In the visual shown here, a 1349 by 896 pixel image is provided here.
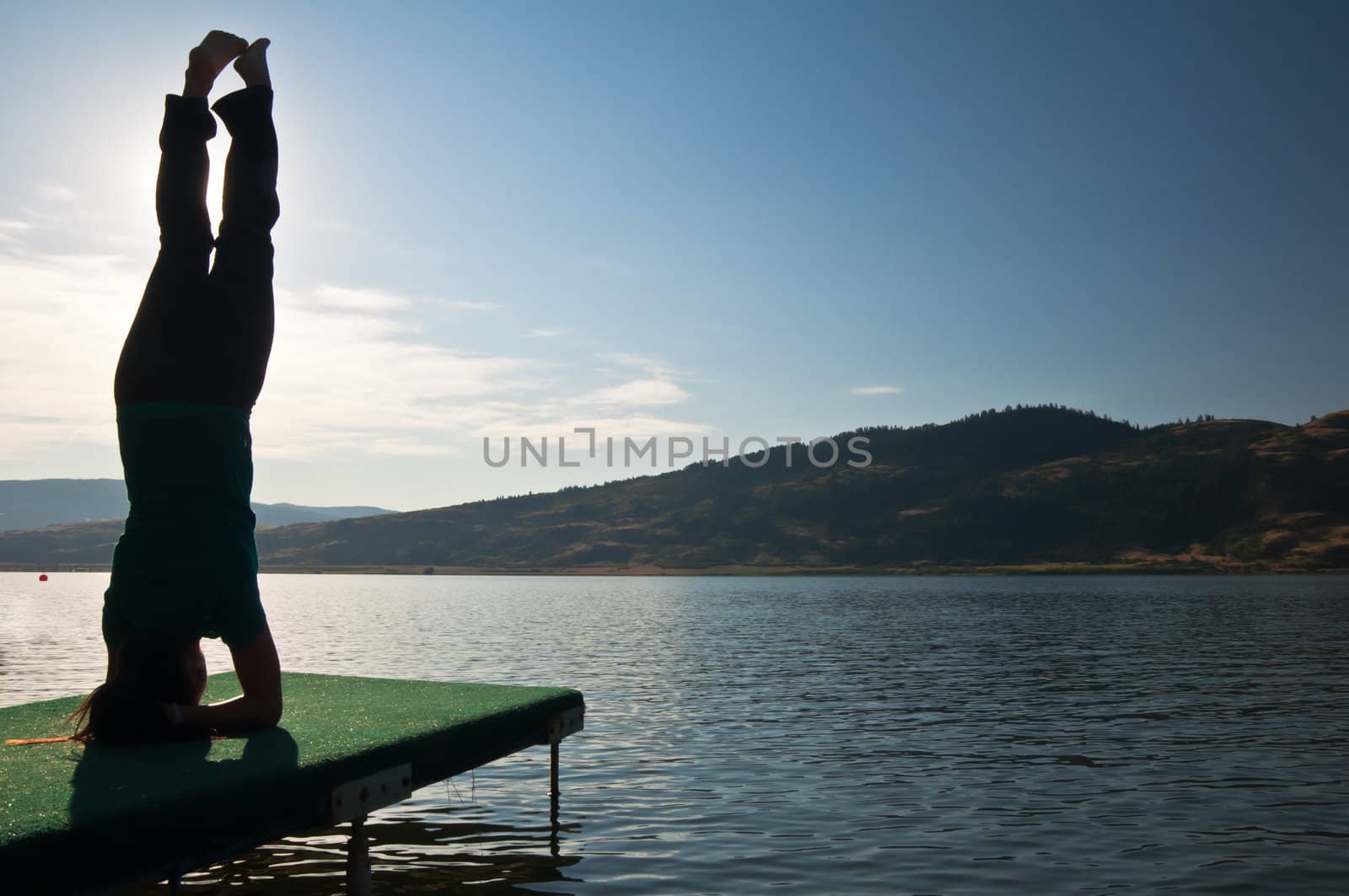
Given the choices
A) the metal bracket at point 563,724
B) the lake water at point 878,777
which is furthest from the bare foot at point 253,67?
the lake water at point 878,777

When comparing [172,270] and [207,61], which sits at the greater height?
[207,61]

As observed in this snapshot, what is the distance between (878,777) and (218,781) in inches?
601

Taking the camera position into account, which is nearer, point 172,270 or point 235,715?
point 172,270

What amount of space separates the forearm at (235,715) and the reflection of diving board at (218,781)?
18cm

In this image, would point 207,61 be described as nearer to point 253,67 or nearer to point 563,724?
point 253,67

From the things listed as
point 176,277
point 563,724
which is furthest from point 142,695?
point 563,724

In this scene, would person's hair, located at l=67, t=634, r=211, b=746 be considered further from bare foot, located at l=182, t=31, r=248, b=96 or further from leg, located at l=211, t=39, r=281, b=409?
bare foot, located at l=182, t=31, r=248, b=96

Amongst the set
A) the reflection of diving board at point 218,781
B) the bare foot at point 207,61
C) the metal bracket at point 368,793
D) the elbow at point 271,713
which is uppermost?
the bare foot at point 207,61

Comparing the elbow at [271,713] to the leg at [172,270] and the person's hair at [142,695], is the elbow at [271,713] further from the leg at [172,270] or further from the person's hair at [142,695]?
the leg at [172,270]

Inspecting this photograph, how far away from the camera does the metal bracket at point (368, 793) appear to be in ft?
29.6

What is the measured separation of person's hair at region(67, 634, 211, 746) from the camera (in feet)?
29.3

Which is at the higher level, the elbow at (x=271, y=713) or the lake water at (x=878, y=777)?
the elbow at (x=271, y=713)

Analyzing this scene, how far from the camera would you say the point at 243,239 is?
8961 mm

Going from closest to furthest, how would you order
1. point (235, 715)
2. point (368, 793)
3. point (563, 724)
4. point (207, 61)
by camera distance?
point (207, 61) → point (368, 793) → point (235, 715) → point (563, 724)
